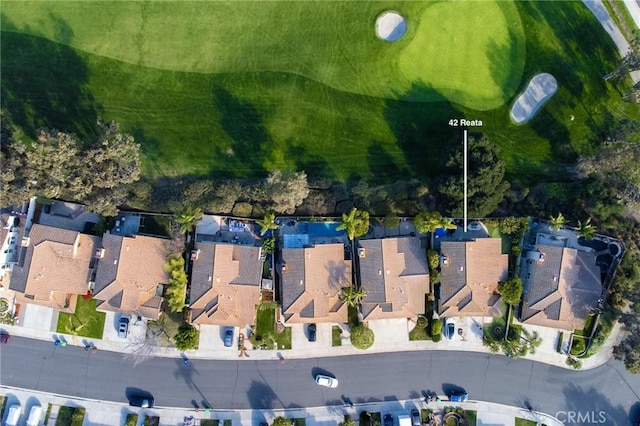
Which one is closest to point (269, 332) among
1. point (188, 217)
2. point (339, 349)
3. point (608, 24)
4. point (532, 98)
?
point (339, 349)

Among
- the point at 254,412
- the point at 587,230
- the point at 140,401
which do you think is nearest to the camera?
the point at 587,230

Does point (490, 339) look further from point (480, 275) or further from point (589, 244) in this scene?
point (589, 244)

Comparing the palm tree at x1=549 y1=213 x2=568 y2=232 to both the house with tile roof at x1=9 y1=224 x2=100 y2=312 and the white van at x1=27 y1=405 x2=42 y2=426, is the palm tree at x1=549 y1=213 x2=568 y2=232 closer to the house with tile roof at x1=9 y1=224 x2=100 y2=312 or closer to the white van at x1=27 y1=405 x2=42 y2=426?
the house with tile roof at x1=9 y1=224 x2=100 y2=312

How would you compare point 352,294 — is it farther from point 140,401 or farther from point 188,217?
point 140,401

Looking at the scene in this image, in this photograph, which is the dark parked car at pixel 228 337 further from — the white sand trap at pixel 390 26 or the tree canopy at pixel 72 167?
the white sand trap at pixel 390 26

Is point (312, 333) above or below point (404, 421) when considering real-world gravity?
above

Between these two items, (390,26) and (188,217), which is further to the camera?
(390,26)

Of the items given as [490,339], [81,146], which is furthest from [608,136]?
[81,146]
